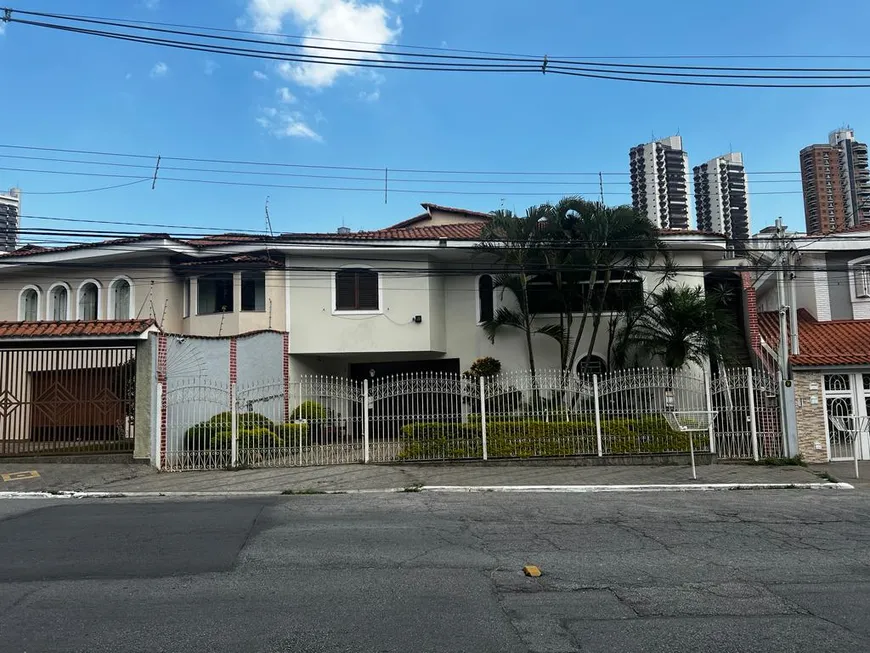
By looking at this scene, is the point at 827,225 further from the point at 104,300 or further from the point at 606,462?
the point at 104,300

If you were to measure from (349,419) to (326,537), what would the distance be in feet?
22.0

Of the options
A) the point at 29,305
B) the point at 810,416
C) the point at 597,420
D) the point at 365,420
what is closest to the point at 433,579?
the point at 365,420

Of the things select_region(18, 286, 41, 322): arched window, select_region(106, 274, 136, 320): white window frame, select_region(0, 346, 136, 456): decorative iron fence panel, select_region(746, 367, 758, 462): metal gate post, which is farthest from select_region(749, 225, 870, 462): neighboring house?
select_region(18, 286, 41, 322): arched window

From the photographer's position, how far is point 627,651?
13.3 feet

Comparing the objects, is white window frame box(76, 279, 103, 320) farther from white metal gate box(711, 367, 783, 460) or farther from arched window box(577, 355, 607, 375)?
white metal gate box(711, 367, 783, 460)

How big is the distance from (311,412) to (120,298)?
851 centimetres

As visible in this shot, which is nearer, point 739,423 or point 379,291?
point 739,423

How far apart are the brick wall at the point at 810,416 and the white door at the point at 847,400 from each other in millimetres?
401

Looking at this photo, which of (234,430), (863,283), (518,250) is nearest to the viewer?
(234,430)

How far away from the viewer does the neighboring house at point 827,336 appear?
14555 mm

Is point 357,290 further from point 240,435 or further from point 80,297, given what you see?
point 80,297

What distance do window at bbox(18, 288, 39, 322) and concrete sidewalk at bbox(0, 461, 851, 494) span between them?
27.9 ft

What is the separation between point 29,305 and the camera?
20234 millimetres

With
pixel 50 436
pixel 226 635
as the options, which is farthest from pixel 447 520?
pixel 50 436
